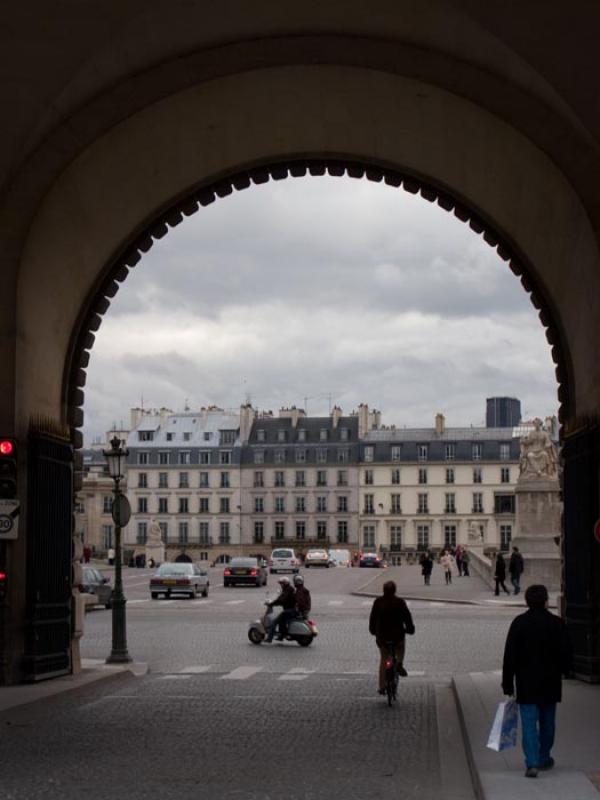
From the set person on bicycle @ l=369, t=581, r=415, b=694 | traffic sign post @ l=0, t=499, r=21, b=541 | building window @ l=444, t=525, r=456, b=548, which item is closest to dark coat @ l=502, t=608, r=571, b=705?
person on bicycle @ l=369, t=581, r=415, b=694

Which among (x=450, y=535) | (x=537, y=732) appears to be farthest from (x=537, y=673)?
(x=450, y=535)

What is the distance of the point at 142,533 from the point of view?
14525cm

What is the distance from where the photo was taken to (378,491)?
470 feet

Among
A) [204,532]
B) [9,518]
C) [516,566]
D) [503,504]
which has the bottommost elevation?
[516,566]

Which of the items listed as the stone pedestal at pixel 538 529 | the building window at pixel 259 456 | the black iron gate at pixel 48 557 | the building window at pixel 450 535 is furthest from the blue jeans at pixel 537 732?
the building window at pixel 259 456

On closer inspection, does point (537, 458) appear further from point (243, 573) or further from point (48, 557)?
point (48, 557)

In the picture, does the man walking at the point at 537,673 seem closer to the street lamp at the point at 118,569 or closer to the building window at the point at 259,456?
the street lamp at the point at 118,569

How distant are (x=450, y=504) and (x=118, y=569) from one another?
118 meters

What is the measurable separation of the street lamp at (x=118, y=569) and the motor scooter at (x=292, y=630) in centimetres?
416

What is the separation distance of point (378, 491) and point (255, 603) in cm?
9621

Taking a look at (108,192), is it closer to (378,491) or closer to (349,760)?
(349,760)

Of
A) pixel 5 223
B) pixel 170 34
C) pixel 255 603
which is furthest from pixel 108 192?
pixel 255 603

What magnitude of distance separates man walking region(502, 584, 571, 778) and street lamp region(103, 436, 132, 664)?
14101 mm

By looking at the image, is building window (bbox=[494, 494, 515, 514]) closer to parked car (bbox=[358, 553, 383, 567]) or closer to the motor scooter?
parked car (bbox=[358, 553, 383, 567])
